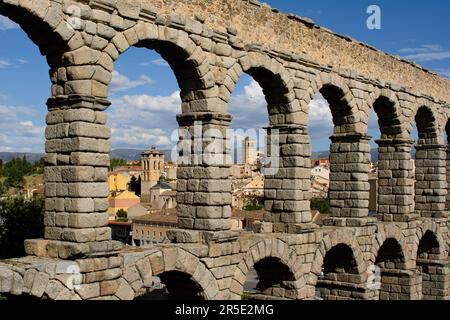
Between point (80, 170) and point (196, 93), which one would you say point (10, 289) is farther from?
point (196, 93)

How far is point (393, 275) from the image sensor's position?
1900 cm

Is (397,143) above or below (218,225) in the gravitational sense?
above

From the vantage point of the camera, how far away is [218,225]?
12102 mm

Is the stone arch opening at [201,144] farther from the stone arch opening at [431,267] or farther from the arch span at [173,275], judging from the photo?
the stone arch opening at [431,267]

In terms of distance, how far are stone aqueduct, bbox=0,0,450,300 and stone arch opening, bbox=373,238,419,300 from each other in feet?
0.14

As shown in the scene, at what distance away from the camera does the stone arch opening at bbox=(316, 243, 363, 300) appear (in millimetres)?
16406

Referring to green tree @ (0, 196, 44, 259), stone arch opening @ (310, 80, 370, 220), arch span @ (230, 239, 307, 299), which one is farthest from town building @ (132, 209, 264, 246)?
arch span @ (230, 239, 307, 299)

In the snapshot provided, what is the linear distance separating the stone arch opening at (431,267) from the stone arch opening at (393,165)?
2.74 meters

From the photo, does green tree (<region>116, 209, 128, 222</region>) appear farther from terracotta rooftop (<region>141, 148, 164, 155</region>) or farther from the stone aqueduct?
the stone aqueduct

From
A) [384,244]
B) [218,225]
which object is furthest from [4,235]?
[218,225]

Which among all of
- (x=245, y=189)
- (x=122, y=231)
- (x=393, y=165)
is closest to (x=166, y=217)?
(x=122, y=231)

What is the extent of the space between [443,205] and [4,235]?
22.2m

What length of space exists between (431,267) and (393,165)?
15.4ft

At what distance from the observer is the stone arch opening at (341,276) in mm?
16406
